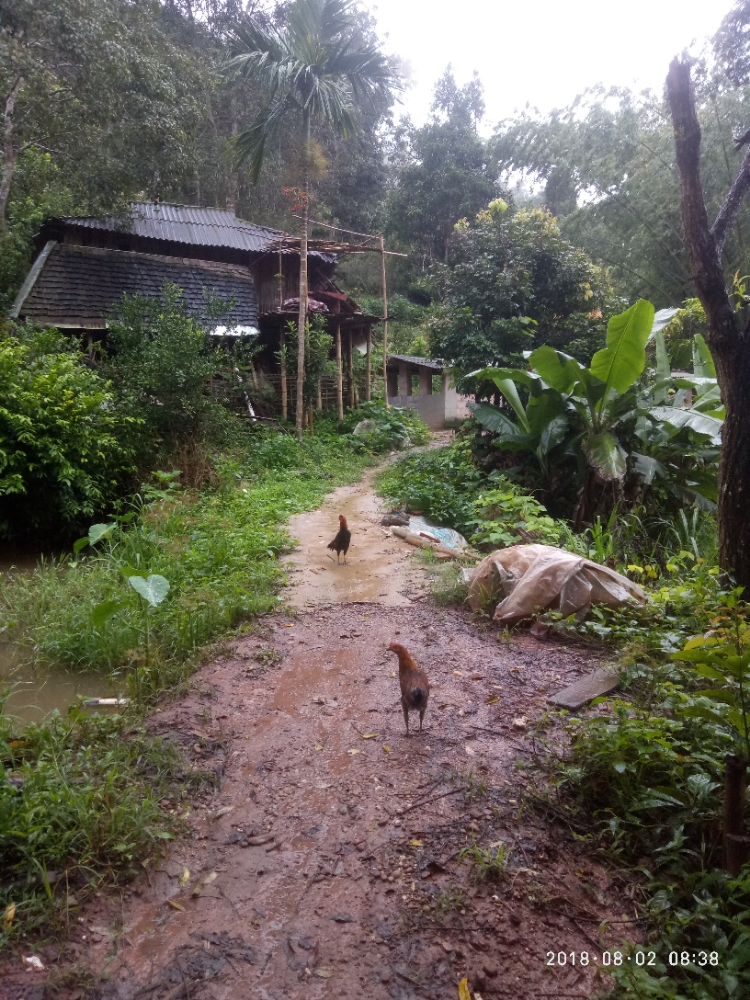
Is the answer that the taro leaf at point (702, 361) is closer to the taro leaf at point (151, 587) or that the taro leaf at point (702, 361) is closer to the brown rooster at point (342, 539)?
the brown rooster at point (342, 539)

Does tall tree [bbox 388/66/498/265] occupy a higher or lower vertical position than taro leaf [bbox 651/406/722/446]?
higher

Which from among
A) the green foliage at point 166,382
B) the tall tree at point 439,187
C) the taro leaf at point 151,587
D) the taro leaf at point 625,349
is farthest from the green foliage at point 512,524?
the tall tree at point 439,187

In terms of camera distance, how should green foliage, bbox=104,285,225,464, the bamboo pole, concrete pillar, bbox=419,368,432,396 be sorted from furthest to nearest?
concrete pillar, bbox=419,368,432,396
the bamboo pole
green foliage, bbox=104,285,225,464

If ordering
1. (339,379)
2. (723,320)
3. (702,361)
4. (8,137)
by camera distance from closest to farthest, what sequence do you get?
(723,320)
(702,361)
(8,137)
(339,379)

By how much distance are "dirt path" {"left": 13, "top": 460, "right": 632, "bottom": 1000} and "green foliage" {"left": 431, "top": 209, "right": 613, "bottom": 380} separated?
8374mm

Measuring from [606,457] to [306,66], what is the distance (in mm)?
10521

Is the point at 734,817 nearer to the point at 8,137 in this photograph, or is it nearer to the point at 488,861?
the point at 488,861

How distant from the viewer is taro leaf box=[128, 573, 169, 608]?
3.66 metres

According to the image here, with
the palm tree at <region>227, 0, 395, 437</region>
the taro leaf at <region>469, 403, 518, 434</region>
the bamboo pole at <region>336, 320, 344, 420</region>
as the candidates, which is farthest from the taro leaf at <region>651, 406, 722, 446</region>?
the bamboo pole at <region>336, 320, 344, 420</region>

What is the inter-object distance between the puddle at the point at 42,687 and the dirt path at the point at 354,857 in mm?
861

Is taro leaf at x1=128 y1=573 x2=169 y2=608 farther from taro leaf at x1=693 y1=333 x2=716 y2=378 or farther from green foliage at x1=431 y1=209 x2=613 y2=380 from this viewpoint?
green foliage at x1=431 y1=209 x2=613 y2=380

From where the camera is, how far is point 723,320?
11.8 feet

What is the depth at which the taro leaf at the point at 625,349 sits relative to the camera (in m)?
6.38

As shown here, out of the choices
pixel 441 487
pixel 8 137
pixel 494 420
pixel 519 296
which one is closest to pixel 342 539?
pixel 441 487
